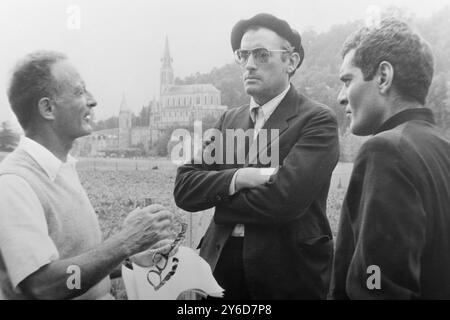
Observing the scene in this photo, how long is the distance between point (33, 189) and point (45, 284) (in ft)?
1.36

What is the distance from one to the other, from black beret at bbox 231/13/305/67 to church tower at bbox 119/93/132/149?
0.64 m

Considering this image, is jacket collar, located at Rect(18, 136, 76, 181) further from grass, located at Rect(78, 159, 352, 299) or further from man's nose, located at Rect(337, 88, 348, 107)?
man's nose, located at Rect(337, 88, 348, 107)

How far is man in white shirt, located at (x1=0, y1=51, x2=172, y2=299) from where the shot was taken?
239 cm

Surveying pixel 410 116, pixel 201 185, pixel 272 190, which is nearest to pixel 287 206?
pixel 272 190

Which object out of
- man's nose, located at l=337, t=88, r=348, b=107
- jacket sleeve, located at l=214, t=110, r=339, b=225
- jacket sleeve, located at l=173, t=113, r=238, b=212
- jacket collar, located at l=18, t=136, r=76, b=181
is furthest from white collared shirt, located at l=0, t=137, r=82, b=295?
man's nose, located at l=337, t=88, r=348, b=107

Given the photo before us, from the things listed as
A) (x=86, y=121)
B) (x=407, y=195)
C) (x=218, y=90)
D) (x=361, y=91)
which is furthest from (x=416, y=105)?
(x=86, y=121)

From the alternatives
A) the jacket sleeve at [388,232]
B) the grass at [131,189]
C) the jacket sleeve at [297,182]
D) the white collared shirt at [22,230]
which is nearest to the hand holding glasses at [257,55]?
the jacket sleeve at [297,182]

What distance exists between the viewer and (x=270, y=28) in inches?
105

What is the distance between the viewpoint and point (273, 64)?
262cm

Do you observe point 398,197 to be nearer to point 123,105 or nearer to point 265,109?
point 265,109

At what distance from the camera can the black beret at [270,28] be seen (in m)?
2.68

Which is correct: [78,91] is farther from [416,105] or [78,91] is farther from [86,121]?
[416,105]

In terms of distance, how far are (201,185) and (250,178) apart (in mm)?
228

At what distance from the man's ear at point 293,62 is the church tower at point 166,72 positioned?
0.66m
